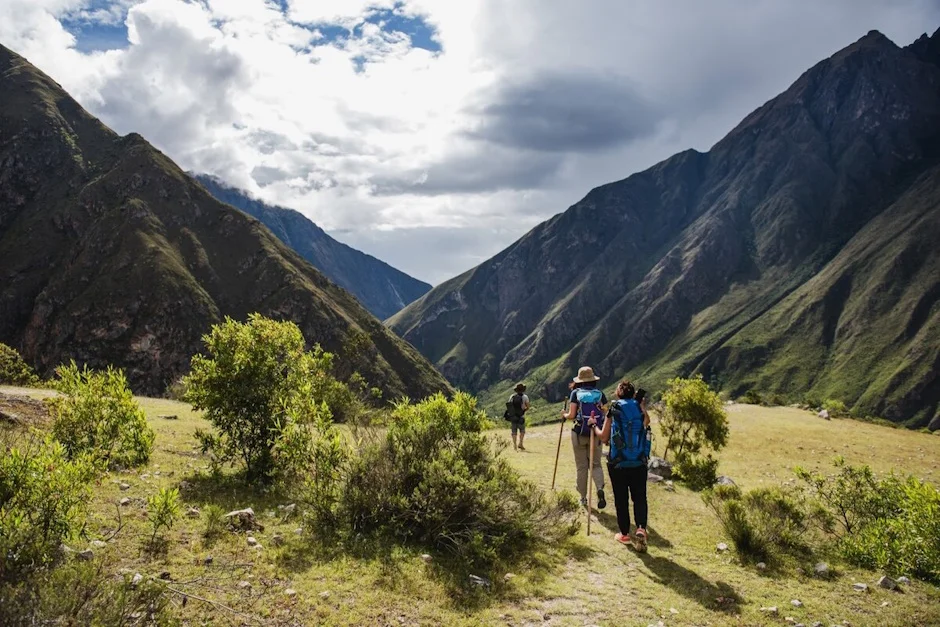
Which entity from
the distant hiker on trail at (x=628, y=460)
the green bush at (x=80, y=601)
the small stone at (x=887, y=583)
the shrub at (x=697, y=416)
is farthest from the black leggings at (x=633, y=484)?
the shrub at (x=697, y=416)

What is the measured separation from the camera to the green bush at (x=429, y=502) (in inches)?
338

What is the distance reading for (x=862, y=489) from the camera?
433 inches

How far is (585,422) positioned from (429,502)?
438cm

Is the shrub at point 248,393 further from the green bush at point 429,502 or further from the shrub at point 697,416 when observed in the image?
the shrub at point 697,416

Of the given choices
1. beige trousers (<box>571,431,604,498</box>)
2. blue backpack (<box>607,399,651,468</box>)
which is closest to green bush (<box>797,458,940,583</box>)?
blue backpack (<box>607,399,651,468</box>)

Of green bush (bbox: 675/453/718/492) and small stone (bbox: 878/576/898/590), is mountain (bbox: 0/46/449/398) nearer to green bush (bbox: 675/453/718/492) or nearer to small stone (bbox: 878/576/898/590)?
green bush (bbox: 675/453/718/492)

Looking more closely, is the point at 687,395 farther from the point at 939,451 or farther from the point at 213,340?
the point at 939,451

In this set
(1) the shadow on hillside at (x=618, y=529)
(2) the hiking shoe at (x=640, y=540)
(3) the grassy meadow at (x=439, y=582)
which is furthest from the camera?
(1) the shadow on hillside at (x=618, y=529)

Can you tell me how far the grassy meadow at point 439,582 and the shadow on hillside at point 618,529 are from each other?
7cm

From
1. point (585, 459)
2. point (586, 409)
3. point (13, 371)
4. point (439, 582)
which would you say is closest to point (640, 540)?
point (585, 459)

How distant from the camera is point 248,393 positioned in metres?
10.7

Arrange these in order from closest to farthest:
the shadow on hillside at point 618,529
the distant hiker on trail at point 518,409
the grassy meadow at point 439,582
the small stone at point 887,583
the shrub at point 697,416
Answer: the grassy meadow at point 439,582
the small stone at point 887,583
the shadow on hillside at point 618,529
the shrub at point 697,416
the distant hiker on trail at point 518,409

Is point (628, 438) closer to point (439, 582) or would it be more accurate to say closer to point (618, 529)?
point (618, 529)

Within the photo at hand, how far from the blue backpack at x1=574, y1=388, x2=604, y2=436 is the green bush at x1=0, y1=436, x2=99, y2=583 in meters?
9.08
